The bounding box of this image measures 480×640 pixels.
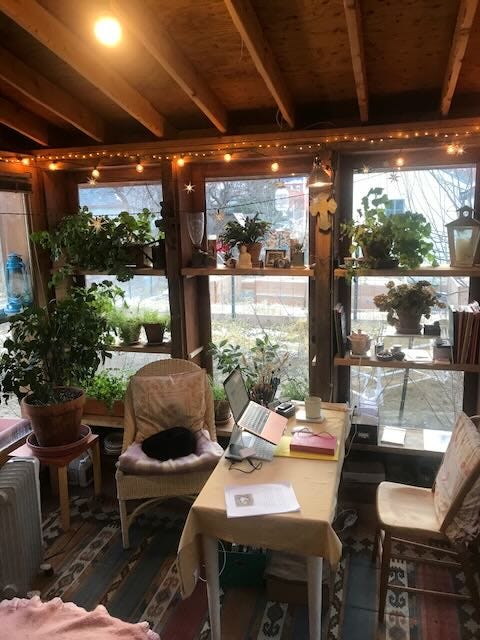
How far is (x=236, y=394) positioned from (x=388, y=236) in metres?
1.24

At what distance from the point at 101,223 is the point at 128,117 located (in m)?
0.68

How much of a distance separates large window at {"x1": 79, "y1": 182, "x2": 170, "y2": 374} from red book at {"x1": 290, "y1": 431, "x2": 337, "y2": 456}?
61.2 inches

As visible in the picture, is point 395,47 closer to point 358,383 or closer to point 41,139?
point 358,383

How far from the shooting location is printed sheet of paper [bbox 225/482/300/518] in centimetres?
192

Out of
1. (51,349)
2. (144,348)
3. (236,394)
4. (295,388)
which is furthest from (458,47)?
(51,349)

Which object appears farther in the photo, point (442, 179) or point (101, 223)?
point (101, 223)

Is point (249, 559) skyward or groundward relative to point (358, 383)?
groundward

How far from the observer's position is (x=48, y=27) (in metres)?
2.18

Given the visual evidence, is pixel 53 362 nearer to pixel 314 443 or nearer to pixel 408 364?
pixel 314 443

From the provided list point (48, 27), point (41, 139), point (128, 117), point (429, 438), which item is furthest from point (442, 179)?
point (41, 139)

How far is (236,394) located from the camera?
94.8 inches

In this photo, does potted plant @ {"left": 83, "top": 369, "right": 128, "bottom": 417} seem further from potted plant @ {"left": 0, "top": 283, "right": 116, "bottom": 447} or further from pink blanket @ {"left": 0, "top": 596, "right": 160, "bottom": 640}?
pink blanket @ {"left": 0, "top": 596, "right": 160, "bottom": 640}

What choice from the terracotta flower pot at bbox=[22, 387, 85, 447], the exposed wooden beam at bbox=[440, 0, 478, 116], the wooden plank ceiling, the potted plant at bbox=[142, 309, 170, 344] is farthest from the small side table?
the exposed wooden beam at bbox=[440, 0, 478, 116]

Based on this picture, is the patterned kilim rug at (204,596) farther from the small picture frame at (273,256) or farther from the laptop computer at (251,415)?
the small picture frame at (273,256)
